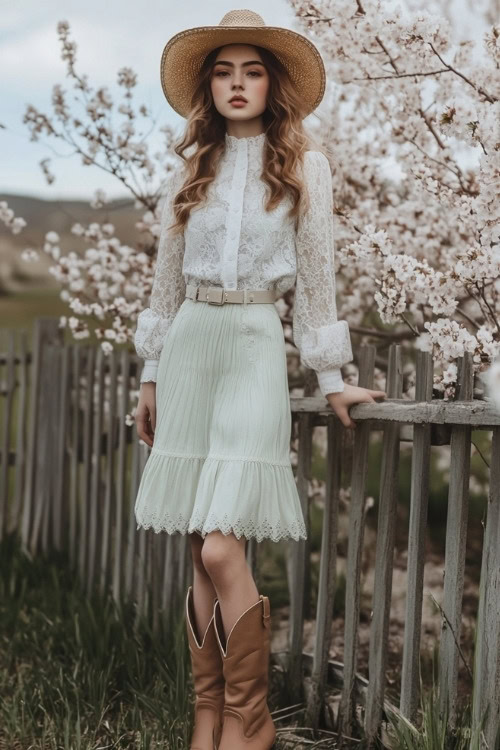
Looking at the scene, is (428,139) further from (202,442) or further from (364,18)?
(202,442)

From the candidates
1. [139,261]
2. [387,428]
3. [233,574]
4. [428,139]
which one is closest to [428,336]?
[387,428]

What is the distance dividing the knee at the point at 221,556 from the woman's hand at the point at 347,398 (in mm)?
492

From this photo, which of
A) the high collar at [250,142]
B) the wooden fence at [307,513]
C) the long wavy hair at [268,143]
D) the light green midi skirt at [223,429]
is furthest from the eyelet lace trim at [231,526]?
the high collar at [250,142]

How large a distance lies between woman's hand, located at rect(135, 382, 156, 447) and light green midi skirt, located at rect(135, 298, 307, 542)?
7.2 inches

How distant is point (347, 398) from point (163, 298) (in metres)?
0.67

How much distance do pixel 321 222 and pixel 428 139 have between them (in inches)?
52.0

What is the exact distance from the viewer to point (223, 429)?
8.40 feet

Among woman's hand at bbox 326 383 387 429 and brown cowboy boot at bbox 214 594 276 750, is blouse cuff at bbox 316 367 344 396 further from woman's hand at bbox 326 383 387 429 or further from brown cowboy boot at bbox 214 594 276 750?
brown cowboy boot at bbox 214 594 276 750

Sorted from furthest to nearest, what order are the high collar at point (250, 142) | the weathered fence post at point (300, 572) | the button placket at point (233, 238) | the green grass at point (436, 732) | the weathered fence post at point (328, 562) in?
the weathered fence post at point (300, 572) < the weathered fence post at point (328, 562) < the high collar at point (250, 142) < the button placket at point (233, 238) < the green grass at point (436, 732)

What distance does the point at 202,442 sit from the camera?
266cm

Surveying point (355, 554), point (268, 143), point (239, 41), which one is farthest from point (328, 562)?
point (239, 41)

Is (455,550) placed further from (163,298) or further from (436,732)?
(163,298)

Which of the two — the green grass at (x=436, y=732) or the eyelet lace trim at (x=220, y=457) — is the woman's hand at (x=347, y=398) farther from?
the green grass at (x=436, y=732)

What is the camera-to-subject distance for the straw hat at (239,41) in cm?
271
